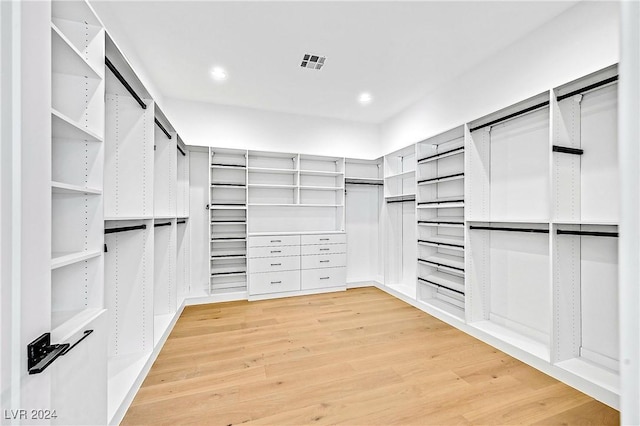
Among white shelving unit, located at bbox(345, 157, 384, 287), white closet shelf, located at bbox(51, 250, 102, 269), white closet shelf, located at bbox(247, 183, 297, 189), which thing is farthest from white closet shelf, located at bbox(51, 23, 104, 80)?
white shelving unit, located at bbox(345, 157, 384, 287)

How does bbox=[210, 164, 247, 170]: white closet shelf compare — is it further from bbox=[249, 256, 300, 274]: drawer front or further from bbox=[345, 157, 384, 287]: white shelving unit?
bbox=[345, 157, 384, 287]: white shelving unit

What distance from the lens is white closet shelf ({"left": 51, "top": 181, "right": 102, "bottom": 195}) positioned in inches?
44.3

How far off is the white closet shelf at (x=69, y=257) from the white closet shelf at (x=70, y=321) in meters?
0.27

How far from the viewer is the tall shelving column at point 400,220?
14.2 ft

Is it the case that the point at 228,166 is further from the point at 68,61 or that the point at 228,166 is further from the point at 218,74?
the point at 68,61

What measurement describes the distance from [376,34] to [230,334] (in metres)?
3.28

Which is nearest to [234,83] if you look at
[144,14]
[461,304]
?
[144,14]

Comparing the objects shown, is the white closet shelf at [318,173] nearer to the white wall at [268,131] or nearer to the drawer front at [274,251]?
the white wall at [268,131]

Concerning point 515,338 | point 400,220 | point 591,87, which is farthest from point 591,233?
point 400,220

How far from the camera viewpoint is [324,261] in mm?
4375

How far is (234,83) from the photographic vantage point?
3.61 m

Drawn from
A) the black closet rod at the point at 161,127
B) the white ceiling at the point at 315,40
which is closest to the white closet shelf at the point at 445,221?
the white ceiling at the point at 315,40

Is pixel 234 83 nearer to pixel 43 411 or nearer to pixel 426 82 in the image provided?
pixel 426 82

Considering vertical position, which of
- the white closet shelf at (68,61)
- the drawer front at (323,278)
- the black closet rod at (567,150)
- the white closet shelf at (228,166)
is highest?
the white closet shelf at (68,61)
